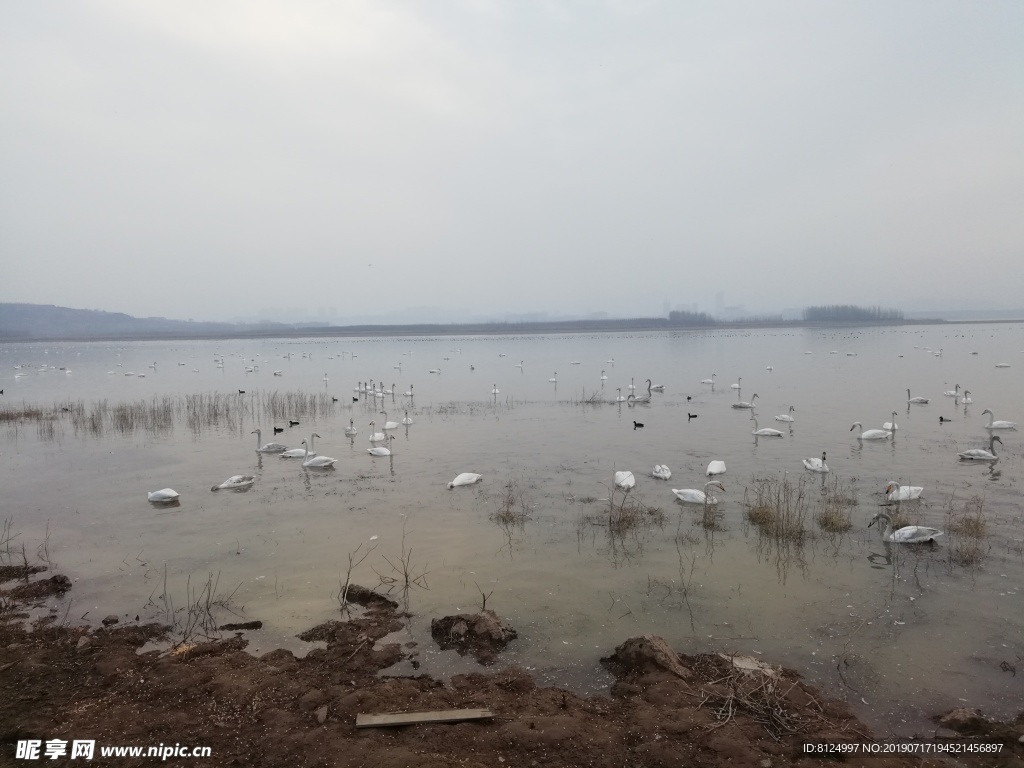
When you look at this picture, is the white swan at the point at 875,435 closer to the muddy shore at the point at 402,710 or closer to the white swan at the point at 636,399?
the white swan at the point at 636,399

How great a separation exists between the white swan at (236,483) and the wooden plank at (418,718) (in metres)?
9.04

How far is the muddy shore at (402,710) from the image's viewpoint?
13.7 ft

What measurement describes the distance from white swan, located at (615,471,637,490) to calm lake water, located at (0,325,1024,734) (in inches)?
12.8

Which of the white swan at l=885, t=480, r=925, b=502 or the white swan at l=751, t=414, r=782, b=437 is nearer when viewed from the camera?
the white swan at l=885, t=480, r=925, b=502

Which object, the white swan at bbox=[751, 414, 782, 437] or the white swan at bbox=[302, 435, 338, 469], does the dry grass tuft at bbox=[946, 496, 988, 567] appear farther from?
the white swan at bbox=[302, 435, 338, 469]

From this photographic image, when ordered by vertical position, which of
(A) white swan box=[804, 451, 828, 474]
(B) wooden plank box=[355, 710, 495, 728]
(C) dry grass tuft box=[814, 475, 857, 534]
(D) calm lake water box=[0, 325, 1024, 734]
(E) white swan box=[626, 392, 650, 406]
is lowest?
(D) calm lake water box=[0, 325, 1024, 734]

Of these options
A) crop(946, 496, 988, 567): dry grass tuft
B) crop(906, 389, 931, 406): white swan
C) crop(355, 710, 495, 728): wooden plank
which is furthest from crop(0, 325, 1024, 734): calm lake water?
crop(355, 710, 495, 728): wooden plank

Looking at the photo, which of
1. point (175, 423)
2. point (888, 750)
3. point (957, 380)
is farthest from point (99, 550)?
point (957, 380)

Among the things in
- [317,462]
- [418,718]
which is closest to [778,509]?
[418,718]

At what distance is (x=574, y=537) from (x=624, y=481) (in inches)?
98.5

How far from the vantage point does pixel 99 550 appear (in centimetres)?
894

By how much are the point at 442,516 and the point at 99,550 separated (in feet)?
17.1

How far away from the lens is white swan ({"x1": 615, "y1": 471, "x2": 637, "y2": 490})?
1139cm

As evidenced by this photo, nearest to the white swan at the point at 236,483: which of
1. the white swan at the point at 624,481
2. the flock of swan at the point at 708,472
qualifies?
the flock of swan at the point at 708,472
